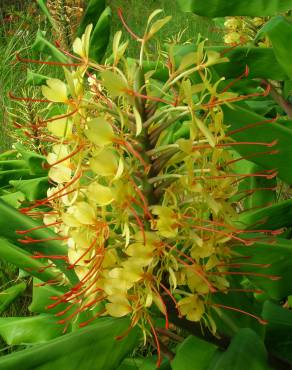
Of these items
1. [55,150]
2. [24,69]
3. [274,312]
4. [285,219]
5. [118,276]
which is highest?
[55,150]

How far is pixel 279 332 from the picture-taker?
1.18 m

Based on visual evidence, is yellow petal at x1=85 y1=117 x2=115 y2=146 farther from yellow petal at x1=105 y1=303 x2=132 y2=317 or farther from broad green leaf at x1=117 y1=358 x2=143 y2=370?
broad green leaf at x1=117 y1=358 x2=143 y2=370

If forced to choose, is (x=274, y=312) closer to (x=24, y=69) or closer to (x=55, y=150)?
(x=55, y=150)

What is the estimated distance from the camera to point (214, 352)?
3.33ft

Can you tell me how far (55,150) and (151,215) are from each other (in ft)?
0.62

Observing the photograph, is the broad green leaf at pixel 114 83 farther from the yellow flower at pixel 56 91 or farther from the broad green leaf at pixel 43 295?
the broad green leaf at pixel 43 295

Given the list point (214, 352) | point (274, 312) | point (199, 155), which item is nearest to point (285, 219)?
point (274, 312)

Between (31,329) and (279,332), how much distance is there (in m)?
0.54

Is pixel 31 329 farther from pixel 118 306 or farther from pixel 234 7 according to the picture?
pixel 234 7

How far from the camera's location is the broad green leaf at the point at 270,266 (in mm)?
1004

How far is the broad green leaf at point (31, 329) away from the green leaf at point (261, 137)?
0.56 m

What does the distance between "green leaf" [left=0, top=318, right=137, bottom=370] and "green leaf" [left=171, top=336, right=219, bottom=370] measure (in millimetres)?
76

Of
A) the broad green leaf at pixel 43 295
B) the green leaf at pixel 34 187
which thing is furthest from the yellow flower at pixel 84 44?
the green leaf at pixel 34 187

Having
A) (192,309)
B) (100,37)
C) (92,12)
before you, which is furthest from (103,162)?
(92,12)
